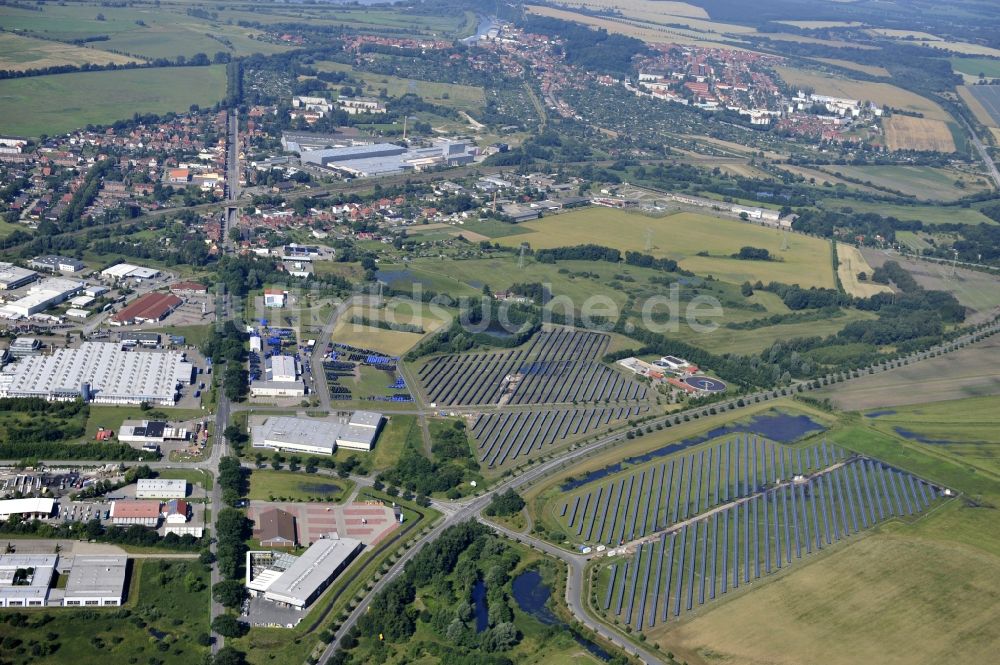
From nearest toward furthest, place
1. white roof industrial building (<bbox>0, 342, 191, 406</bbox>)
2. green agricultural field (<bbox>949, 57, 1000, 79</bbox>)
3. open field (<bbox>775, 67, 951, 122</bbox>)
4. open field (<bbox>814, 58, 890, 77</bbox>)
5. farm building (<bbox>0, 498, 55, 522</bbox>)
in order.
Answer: farm building (<bbox>0, 498, 55, 522</bbox>) → white roof industrial building (<bbox>0, 342, 191, 406</bbox>) → open field (<bbox>775, 67, 951, 122</bbox>) → open field (<bbox>814, 58, 890, 77</bbox>) → green agricultural field (<bbox>949, 57, 1000, 79</bbox>)

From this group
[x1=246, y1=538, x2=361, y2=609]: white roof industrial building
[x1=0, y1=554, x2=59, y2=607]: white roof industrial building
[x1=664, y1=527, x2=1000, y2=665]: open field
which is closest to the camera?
[x1=0, y1=554, x2=59, y2=607]: white roof industrial building

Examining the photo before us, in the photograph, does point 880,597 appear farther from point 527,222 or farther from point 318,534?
point 527,222

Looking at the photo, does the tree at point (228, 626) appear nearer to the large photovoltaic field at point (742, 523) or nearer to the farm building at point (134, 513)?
the farm building at point (134, 513)

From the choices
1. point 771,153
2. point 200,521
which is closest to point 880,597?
point 200,521

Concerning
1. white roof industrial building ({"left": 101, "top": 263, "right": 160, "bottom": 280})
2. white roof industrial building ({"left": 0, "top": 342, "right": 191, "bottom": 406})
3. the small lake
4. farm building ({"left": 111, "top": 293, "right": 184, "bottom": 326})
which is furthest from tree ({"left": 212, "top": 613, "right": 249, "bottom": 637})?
white roof industrial building ({"left": 101, "top": 263, "right": 160, "bottom": 280})

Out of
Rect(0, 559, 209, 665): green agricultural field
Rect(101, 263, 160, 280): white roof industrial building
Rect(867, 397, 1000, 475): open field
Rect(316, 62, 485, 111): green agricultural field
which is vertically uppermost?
Rect(867, 397, 1000, 475): open field

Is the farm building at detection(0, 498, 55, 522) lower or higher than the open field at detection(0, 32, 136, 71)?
higher

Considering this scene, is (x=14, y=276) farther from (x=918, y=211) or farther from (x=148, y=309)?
(x=918, y=211)

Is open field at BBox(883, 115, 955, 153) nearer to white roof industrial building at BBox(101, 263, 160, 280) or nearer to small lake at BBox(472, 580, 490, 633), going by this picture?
white roof industrial building at BBox(101, 263, 160, 280)

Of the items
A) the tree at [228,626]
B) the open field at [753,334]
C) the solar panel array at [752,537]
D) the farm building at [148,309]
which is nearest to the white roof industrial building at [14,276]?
the farm building at [148,309]
